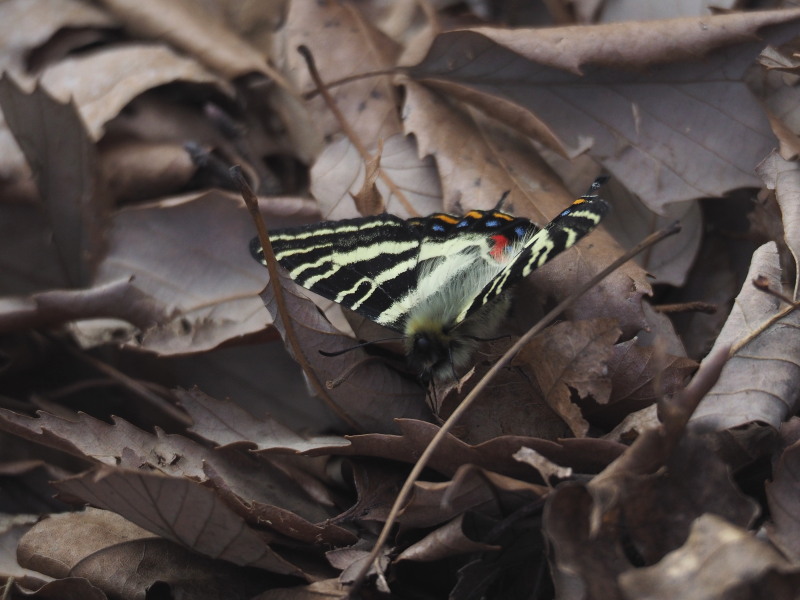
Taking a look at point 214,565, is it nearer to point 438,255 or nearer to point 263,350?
point 263,350

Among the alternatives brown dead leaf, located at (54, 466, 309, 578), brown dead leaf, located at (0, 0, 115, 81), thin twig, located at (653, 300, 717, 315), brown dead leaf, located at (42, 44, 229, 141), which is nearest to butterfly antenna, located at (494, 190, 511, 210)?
thin twig, located at (653, 300, 717, 315)

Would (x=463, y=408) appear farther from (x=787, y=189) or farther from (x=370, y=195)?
(x=787, y=189)

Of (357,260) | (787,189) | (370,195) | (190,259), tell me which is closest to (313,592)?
(357,260)

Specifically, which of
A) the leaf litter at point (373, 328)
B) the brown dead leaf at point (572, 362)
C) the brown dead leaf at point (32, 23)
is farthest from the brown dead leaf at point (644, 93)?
the brown dead leaf at point (32, 23)

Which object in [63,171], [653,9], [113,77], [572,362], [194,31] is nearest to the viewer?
[572,362]

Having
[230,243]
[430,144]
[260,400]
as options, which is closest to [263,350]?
[260,400]

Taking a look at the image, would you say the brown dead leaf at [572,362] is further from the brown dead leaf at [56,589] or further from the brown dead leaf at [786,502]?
the brown dead leaf at [56,589]

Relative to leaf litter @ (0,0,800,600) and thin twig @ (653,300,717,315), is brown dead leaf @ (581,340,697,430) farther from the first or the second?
thin twig @ (653,300,717,315)
